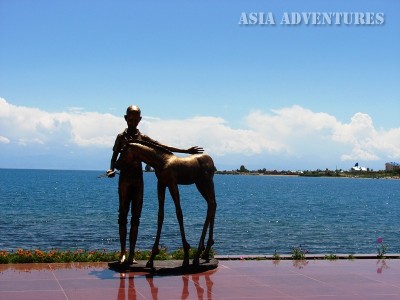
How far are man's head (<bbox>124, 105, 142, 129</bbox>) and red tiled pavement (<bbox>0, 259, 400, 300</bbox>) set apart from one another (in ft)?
8.74

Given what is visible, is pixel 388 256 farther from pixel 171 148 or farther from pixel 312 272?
pixel 171 148

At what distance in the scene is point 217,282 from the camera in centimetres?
989

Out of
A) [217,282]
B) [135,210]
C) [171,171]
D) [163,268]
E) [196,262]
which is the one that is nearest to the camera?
[217,282]

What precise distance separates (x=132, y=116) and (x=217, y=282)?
11.0 feet

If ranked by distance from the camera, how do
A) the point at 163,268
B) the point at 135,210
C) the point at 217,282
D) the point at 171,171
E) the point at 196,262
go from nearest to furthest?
1. the point at 217,282
2. the point at 163,268
3. the point at 171,171
4. the point at 196,262
5. the point at 135,210

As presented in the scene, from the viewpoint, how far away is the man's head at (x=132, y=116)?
36.1ft

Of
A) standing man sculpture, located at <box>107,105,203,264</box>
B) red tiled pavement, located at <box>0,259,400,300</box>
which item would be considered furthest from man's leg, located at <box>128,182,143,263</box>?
red tiled pavement, located at <box>0,259,400,300</box>

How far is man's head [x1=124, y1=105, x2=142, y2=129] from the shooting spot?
36.1ft

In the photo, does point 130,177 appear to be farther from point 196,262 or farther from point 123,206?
point 196,262

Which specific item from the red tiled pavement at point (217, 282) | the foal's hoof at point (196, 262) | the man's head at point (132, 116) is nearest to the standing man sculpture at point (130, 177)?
the man's head at point (132, 116)

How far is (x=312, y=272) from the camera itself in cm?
1101

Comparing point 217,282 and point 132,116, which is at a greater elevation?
point 132,116

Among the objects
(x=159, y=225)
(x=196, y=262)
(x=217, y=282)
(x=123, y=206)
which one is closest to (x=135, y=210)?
(x=123, y=206)

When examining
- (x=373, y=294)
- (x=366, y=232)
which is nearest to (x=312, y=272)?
(x=373, y=294)
